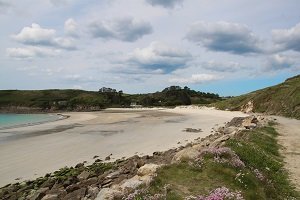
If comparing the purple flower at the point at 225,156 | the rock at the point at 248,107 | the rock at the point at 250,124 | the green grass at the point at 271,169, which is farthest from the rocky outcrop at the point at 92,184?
the rock at the point at 248,107

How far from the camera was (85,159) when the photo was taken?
1078 inches

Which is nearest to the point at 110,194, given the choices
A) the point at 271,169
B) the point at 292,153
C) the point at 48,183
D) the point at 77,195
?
the point at 77,195

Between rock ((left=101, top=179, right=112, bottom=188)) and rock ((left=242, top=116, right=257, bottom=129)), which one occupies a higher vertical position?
rock ((left=242, top=116, right=257, bottom=129))

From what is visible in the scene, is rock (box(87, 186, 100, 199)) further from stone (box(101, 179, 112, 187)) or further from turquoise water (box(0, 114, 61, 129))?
turquoise water (box(0, 114, 61, 129))

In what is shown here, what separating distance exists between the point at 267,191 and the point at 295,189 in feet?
6.94

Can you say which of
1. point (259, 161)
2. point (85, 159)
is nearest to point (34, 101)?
point (85, 159)

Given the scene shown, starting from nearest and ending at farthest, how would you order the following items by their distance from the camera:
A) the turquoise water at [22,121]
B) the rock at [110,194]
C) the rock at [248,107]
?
the rock at [110,194], the turquoise water at [22,121], the rock at [248,107]

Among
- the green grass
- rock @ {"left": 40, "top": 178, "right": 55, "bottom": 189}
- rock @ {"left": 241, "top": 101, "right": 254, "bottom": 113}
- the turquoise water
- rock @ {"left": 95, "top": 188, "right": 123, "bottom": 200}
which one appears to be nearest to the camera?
rock @ {"left": 95, "top": 188, "right": 123, "bottom": 200}

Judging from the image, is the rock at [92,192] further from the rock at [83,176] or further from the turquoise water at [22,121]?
the turquoise water at [22,121]

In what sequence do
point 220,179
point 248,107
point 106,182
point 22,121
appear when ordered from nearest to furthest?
point 220,179 < point 106,182 < point 248,107 < point 22,121

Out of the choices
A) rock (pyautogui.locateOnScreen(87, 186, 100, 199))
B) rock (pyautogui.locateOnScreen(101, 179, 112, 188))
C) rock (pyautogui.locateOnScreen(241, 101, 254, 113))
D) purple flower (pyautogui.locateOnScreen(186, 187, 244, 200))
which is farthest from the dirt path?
rock (pyautogui.locateOnScreen(241, 101, 254, 113))

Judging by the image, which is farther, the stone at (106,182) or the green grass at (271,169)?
the stone at (106,182)

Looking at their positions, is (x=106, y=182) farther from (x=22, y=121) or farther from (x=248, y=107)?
(x=22, y=121)

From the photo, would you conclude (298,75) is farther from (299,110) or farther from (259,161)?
(259,161)
